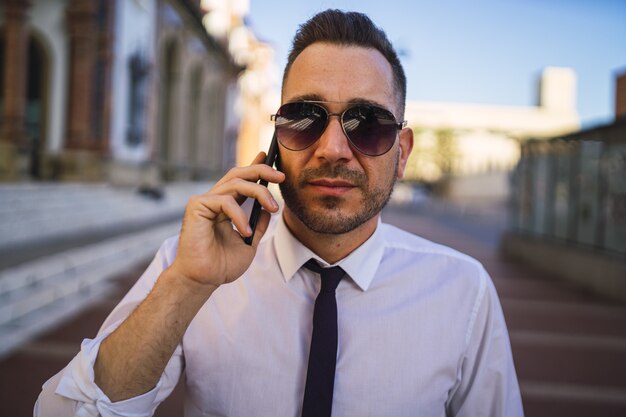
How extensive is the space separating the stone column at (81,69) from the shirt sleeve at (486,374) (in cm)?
1338

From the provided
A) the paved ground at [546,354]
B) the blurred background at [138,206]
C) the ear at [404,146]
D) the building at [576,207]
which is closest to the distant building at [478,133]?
the blurred background at [138,206]

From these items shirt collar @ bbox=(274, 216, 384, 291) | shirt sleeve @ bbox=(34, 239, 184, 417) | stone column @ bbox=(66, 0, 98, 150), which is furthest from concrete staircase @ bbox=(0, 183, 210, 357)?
shirt collar @ bbox=(274, 216, 384, 291)

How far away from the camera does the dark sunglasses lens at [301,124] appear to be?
5.71 ft

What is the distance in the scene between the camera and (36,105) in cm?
1516

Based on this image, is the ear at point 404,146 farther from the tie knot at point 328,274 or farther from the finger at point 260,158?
the finger at point 260,158

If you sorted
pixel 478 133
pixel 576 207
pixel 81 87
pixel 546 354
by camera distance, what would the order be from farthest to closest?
pixel 478 133, pixel 81 87, pixel 576 207, pixel 546 354

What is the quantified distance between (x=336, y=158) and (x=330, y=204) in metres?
0.15

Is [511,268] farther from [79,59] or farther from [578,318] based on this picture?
[79,59]

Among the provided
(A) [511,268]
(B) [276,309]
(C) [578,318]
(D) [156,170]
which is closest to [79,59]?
(D) [156,170]

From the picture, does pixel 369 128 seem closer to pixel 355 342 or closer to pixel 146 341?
pixel 355 342

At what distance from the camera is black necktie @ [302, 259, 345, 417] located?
5.24ft

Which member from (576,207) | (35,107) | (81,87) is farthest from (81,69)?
(576,207)

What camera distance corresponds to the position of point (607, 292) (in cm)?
845

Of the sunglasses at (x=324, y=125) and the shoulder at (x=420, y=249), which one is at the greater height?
the sunglasses at (x=324, y=125)
